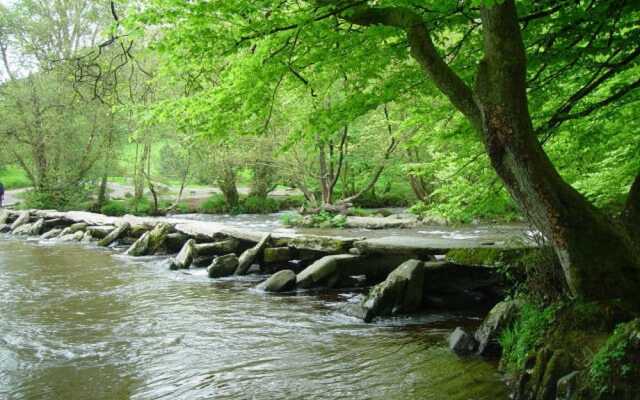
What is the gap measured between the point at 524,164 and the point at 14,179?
46.5 m

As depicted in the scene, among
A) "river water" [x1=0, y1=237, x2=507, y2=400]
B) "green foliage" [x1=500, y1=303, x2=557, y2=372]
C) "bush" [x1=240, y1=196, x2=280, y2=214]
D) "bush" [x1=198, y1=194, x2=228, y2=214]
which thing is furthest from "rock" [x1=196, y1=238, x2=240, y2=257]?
"bush" [x1=198, y1=194, x2=228, y2=214]

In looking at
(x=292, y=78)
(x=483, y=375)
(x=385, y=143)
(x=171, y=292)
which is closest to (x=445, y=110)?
(x=292, y=78)

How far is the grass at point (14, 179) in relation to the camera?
134 feet

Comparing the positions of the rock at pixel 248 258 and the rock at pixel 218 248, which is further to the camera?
the rock at pixel 218 248

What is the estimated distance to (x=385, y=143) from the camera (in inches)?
996

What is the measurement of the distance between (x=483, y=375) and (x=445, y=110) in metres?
3.36

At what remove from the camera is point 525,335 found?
5176mm

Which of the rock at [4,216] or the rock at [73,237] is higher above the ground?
the rock at [4,216]

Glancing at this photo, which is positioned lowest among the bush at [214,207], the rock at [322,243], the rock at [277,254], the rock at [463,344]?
the rock at [463,344]

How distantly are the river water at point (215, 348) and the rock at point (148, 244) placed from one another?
4441 mm

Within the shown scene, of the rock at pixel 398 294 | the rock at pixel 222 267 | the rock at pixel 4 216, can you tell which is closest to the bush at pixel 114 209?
the rock at pixel 4 216

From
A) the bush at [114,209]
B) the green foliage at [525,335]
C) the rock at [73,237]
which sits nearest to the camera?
A: the green foliage at [525,335]

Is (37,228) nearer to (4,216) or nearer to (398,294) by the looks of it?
(4,216)

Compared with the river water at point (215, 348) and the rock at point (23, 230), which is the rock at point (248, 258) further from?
the rock at point (23, 230)
